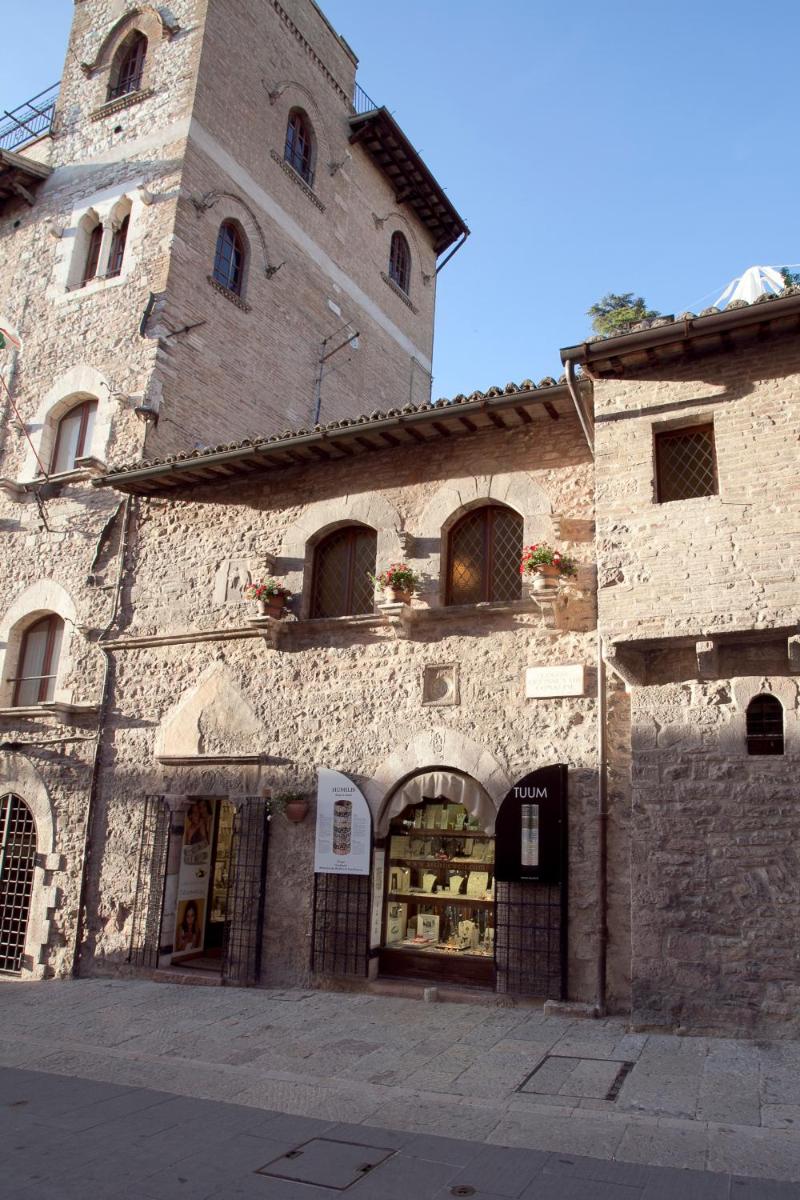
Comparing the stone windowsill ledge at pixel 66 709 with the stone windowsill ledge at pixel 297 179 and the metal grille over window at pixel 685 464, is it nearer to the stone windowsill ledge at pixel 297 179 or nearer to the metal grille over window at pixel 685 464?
the metal grille over window at pixel 685 464

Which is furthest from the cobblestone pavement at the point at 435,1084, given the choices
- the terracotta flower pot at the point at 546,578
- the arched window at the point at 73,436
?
the arched window at the point at 73,436

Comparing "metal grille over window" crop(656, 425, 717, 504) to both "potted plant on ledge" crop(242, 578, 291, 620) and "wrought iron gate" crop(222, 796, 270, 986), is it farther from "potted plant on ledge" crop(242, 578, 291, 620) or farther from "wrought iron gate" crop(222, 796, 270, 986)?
"wrought iron gate" crop(222, 796, 270, 986)

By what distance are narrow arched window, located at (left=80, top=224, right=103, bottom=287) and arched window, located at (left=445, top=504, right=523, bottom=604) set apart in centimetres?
921

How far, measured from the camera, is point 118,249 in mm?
15234

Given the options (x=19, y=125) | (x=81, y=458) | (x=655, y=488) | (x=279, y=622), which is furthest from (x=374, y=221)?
(x=655, y=488)

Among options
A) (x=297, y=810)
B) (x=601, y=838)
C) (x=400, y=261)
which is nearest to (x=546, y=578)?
(x=601, y=838)

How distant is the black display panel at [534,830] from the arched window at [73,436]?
9.06 metres

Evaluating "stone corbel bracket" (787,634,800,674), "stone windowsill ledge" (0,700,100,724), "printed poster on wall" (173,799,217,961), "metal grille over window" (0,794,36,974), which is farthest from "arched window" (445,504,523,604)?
"metal grille over window" (0,794,36,974)

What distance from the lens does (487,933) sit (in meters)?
9.19

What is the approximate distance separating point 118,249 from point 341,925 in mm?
11841

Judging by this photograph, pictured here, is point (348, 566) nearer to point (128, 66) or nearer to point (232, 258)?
point (232, 258)

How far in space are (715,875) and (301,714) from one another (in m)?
4.97

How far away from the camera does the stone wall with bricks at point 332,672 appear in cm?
904

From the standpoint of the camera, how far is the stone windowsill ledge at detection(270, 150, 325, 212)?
16781 millimetres
